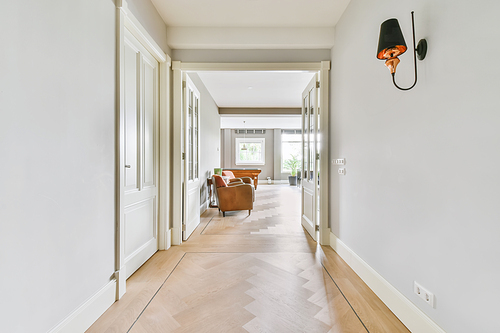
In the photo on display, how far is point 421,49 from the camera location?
55.7 inches

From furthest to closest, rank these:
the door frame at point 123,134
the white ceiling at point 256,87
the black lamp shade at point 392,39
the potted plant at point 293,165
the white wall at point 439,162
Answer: the potted plant at point 293,165 < the white ceiling at point 256,87 < the door frame at point 123,134 < the black lamp shade at point 392,39 < the white wall at point 439,162

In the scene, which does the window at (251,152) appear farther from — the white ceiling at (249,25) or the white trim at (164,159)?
the white trim at (164,159)

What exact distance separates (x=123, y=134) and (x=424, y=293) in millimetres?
2325

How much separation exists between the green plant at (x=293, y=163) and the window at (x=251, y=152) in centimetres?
115

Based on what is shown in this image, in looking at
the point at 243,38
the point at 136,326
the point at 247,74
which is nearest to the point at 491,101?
the point at 136,326

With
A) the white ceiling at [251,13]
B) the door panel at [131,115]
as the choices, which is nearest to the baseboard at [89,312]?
the door panel at [131,115]

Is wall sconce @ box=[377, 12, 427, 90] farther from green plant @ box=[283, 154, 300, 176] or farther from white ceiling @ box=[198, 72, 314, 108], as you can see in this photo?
green plant @ box=[283, 154, 300, 176]

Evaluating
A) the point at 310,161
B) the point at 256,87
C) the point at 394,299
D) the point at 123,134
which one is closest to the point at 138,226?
the point at 123,134

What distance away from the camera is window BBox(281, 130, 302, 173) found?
39.7ft

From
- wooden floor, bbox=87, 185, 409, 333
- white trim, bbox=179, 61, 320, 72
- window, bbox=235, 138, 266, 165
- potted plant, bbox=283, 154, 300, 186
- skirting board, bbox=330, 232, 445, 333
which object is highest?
white trim, bbox=179, 61, 320, 72

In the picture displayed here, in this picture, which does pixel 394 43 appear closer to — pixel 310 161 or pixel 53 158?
pixel 53 158

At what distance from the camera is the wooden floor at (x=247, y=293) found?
5.13 feet

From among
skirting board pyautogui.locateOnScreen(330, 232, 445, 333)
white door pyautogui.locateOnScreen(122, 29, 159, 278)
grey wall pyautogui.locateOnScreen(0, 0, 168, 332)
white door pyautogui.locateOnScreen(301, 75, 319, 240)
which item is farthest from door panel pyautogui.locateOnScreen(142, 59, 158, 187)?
skirting board pyautogui.locateOnScreen(330, 232, 445, 333)

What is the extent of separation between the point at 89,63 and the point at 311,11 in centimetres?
224
